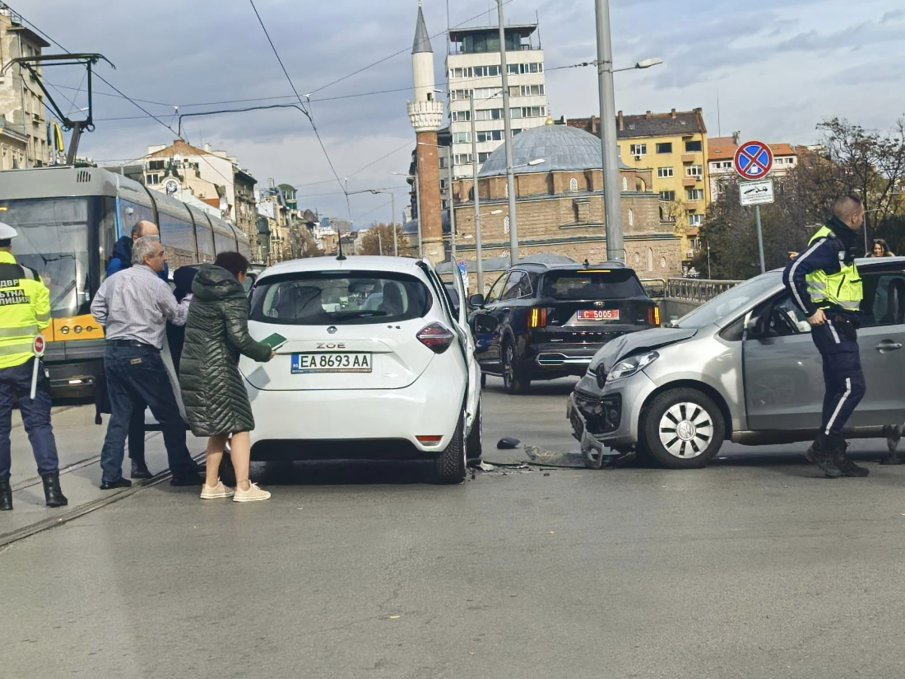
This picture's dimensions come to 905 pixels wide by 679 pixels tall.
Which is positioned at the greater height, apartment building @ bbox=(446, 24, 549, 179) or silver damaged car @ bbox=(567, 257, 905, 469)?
apartment building @ bbox=(446, 24, 549, 179)

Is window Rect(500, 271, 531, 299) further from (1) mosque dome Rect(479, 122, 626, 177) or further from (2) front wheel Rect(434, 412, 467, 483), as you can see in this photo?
(1) mosque dome Rect(479, 122, 626, 177)

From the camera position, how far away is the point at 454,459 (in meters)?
9.62

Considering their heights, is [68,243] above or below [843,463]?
above

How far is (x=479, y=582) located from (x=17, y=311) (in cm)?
430

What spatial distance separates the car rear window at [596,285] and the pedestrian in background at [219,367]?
31.0ft

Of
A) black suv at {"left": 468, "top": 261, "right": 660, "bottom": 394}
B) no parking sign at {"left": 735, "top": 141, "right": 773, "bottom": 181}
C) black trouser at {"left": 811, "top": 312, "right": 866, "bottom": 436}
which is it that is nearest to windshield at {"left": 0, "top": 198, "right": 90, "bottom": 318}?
black suv at {"left": 468, "top": 261, "right": 660, "bottom": 394}

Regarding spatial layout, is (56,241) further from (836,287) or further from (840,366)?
(840,366)

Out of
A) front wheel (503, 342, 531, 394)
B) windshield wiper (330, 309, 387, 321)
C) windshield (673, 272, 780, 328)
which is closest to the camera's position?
windshield wiper (330, 309, 387, 321)

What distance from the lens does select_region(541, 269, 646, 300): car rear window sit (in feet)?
59.7

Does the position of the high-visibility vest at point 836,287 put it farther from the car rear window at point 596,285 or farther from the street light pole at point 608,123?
the street light pole at point 608,123

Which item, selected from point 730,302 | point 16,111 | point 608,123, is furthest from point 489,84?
point 730,302

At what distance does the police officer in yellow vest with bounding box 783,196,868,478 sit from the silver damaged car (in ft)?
1.85

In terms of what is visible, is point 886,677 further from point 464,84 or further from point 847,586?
point 464,84

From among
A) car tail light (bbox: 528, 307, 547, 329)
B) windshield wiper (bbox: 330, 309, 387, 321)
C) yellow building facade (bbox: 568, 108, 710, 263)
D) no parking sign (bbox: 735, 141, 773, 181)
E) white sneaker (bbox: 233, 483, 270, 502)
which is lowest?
white sneaker (bbox: 233, 483, 270, 502)
